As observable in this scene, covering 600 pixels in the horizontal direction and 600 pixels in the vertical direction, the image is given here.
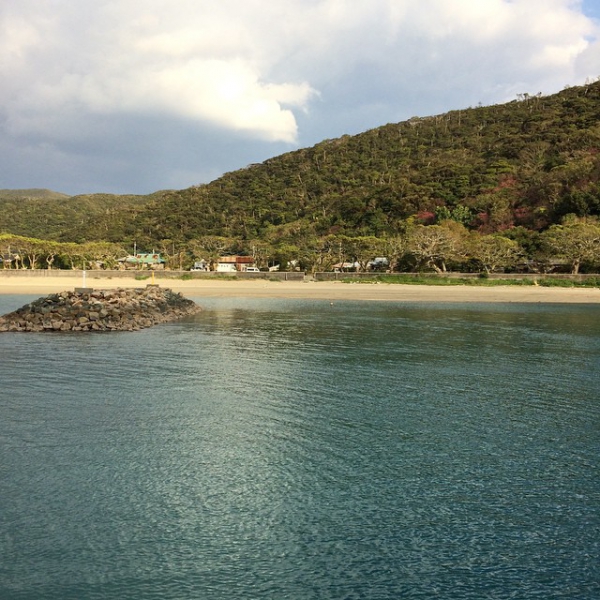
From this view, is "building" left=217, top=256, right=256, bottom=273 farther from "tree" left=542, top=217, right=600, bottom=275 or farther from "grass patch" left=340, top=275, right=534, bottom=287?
"tree" left=542, top=217, right=600, bottom=275

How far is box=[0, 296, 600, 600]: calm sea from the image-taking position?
18.4ft

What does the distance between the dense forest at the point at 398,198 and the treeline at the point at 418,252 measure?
35cm

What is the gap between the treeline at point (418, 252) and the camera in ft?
199

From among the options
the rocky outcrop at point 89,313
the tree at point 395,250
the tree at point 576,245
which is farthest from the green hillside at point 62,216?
the rocky outcrop at point 89,313

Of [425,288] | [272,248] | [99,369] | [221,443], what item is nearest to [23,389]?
[99,369]

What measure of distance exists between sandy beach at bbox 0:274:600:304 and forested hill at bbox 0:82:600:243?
3243 centimetres

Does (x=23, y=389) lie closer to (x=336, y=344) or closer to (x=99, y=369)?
(x=99, y=369)

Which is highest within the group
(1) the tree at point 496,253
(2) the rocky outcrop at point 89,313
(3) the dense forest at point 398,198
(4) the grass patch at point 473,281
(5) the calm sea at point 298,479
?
(3) the dense forest at point 398,198

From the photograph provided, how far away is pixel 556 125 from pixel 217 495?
13022cm

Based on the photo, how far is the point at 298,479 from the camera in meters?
7.94

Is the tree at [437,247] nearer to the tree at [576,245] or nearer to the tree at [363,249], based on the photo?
the tree at [363,249]

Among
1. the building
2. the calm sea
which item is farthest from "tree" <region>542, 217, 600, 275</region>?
the building

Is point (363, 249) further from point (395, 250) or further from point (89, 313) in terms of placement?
point (89, 313)

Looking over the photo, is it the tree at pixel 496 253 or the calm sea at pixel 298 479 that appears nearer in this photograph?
the calm sea at pixel 298 479
